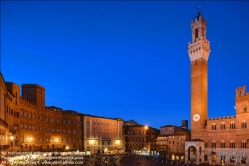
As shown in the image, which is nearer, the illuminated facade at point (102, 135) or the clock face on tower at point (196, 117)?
the clock face on tower at point (196, 117)

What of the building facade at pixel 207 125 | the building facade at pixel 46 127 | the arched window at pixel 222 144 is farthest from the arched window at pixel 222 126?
the building facade at pixel 46 127

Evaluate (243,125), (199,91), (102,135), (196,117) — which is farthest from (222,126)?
(102,135)

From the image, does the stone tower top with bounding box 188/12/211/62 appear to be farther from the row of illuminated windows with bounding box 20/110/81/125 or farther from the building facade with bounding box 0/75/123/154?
the row of illuminated windows with bounding box 20/110/81/125

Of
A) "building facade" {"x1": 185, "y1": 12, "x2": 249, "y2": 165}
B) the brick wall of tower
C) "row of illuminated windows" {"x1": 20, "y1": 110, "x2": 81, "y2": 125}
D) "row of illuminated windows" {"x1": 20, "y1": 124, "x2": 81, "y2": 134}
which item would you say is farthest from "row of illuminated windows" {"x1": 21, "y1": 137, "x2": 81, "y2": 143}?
the brick wall of tower

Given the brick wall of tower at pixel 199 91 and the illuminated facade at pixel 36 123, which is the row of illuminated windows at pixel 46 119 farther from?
the brick wall of tower at pixel 199 91

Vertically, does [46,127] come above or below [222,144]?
above

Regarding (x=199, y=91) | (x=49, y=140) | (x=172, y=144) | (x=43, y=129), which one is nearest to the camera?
(x=199, y=91)

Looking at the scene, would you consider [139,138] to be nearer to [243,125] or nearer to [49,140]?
[49,140]

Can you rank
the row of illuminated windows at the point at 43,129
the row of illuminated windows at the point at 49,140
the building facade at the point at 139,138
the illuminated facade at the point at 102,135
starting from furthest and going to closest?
the building facade at the point at 139,138 → the illuminated facade at the point at 102,135 → the row of illuminated windows at the point at 49,140 → the row of illuminated windows at the point at 43,129

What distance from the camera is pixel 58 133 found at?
84.1 metres

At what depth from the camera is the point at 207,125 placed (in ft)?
228

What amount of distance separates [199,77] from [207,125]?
13.3 m

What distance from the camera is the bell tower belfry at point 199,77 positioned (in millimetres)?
71750

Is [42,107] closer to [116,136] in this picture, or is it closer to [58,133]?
[58,133]
